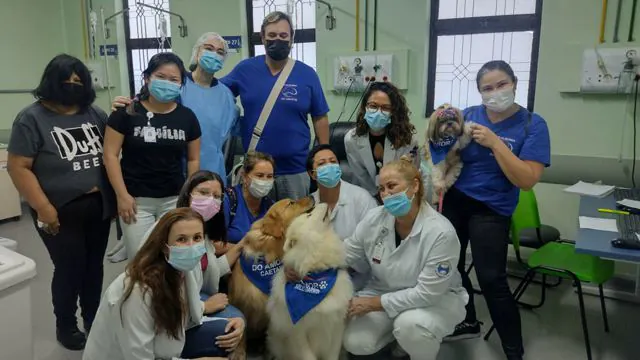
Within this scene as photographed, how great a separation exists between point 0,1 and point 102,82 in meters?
1.31

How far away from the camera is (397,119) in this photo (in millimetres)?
2438

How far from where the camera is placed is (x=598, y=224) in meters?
2.21

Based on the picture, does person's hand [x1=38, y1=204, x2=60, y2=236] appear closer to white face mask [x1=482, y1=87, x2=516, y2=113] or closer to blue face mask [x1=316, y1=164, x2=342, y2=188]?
blue face mask [x1=316, y1=164, x2=342, y2=188]

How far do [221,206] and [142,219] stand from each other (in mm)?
388

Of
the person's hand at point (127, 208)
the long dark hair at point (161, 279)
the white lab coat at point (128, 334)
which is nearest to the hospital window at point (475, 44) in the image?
the person's hand at point (127, 208)

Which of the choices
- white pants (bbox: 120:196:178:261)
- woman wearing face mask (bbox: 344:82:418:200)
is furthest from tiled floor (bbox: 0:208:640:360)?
woman wearing face mask (bbox: 344:82:418:200)

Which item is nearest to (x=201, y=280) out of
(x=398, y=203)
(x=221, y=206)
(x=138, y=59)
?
(x=221, y=206)

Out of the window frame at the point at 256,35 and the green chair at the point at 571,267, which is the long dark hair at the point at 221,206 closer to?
the green chair at the point at 571,267

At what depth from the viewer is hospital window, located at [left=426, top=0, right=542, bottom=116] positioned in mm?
3545

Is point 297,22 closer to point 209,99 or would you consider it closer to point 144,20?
point 144,20

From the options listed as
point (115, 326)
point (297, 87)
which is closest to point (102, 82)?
point (297, 87)

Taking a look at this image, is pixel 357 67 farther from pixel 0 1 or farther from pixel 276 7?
pixel 0 1

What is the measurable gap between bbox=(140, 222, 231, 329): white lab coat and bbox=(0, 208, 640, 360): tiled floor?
0.86 m

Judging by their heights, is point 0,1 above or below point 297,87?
above
